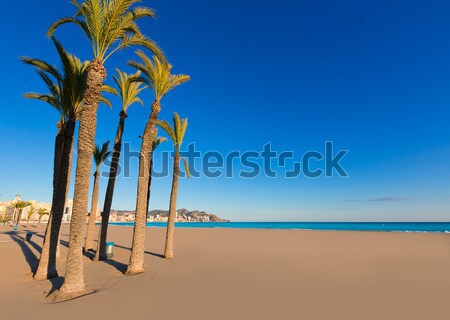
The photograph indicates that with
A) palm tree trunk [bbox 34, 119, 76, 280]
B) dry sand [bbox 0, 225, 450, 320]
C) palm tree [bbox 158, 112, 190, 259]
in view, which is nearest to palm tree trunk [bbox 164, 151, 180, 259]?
palm tree [bbox 158, 112, 190, 259]

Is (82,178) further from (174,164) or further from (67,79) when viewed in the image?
(174,164)

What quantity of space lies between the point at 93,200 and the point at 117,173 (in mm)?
3673

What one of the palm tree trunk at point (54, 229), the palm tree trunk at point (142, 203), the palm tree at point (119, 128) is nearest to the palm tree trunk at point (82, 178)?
the palm tree trunk at point (54, 229)

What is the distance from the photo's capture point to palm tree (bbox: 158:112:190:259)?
52.6 feet

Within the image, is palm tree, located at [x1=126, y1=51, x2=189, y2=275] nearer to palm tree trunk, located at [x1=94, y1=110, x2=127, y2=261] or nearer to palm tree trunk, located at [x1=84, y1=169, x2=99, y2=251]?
palm tree trunk, located at [x1=94, y1=110, x2=127, y2=261]

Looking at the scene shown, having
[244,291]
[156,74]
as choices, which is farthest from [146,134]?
[244,291]

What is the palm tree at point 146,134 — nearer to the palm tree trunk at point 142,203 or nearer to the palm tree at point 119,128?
the palm tree trunk at point 142,203

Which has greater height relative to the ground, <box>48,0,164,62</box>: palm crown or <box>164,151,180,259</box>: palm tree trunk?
<box>48,0,164,62</box>: palm crown

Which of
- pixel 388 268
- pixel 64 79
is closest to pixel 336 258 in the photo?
pixel 388 268

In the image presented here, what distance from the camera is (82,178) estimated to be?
343 inches

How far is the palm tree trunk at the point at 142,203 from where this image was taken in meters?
11.7

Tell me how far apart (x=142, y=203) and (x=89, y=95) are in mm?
5512

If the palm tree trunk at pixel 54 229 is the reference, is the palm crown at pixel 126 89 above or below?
above

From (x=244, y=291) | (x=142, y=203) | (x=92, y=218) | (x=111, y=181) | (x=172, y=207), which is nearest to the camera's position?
(x=244, y=291)
